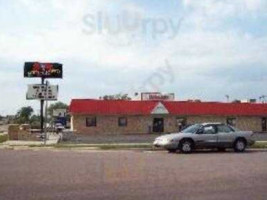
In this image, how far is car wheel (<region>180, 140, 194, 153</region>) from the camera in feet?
88.7

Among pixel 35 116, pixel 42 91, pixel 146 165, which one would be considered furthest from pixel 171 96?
pixel 35 116

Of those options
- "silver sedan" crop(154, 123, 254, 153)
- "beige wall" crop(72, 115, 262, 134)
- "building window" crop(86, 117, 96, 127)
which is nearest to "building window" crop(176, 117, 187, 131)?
"beige wall" crop(72, 115, 262, 134)

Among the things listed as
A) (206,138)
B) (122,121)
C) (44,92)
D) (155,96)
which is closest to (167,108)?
(122,121)

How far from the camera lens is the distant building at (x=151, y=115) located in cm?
5588

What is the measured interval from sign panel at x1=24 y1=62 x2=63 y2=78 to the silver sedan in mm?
26663

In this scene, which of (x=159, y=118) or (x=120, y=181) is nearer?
(x=120, y=181)

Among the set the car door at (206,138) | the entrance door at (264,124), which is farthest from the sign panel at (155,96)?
Answer: the car door at (206,138)

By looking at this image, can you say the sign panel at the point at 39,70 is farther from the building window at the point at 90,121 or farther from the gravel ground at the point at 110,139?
the gravel ground at the point at 110,139

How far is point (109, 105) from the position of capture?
57000mm

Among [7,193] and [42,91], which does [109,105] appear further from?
[7,193]

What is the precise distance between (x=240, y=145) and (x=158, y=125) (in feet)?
99.8

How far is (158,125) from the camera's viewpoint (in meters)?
58.6

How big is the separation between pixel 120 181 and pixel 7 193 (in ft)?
10.2

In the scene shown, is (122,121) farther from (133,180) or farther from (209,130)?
(133,180)
